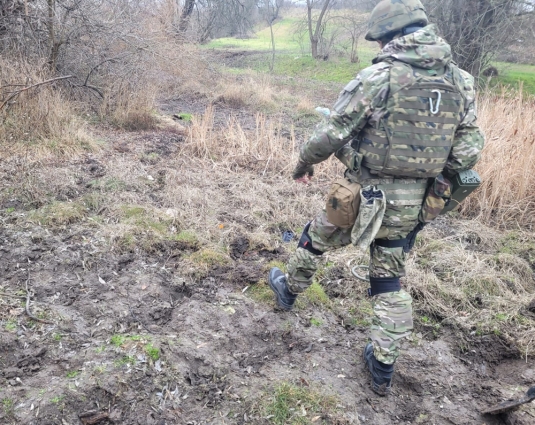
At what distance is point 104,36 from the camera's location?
22.8 feet

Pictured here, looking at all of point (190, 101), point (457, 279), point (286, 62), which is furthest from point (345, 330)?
point (286, 62)

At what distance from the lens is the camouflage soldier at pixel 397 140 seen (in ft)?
6.41

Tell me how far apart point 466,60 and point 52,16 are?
11657 millimetres

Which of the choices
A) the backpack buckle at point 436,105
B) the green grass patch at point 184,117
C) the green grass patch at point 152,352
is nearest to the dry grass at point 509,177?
the backpack buckle at point 436,105

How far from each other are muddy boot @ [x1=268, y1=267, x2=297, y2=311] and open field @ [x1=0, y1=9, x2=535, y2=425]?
9cm

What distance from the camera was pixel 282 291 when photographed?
2.79 m

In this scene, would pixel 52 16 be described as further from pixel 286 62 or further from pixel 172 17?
pixel 286 62

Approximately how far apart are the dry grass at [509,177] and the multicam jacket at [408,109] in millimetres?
2644

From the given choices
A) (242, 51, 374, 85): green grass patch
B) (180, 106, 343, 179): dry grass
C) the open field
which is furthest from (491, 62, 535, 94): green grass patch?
(180, 106, 343, 179): dry grass

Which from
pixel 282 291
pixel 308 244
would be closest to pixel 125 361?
pixel 282 291

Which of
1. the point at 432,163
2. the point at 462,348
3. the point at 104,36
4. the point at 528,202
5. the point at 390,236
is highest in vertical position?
the point at 104,36

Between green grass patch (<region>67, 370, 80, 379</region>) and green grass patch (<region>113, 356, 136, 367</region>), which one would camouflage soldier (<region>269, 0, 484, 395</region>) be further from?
green grass patch (<region>67, 370, 80, 379</region>)

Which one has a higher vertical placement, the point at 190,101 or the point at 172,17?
the point at 172,17

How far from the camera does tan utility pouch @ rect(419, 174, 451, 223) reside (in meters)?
2.15
